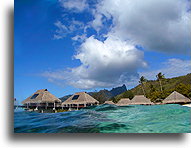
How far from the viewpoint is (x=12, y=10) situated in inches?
162

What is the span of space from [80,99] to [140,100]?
1471 mm

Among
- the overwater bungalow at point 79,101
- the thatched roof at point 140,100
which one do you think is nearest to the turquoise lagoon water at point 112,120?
the thatched roof at point 140,100

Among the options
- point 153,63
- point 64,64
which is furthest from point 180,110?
point 64,64

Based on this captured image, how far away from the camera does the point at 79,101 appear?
4.81 m

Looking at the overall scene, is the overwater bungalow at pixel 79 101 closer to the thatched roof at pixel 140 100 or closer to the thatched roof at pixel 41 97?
the thatched roof at pixel 41 97

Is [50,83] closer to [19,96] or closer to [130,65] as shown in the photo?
[19,96]

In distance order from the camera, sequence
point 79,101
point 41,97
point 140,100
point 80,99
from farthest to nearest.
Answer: point 79,101 < point 80,99 < point 140,100 < point 41,97

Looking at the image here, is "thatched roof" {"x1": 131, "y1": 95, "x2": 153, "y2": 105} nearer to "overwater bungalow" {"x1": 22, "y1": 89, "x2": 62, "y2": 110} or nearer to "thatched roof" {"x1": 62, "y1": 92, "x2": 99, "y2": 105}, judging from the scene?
"thatched roof" {"x1": 62, "y1": 92, "x2": 99, "y2": 105}

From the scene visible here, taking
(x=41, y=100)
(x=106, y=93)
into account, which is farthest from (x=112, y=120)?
(x=41, y=100)

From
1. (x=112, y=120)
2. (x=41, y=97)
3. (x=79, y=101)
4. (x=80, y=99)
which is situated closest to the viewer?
(x=112, y=120)

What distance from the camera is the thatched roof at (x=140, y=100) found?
4205mm

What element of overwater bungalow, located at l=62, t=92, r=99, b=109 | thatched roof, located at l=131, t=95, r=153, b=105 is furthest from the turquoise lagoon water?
overwater bungalow, located at l=62, t=92, r=99, b=109

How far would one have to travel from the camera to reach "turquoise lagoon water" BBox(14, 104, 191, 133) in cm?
350

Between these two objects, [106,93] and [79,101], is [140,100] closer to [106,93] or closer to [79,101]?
[106,93]
